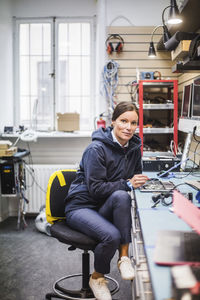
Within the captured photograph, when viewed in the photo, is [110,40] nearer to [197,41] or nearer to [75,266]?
[197,41]

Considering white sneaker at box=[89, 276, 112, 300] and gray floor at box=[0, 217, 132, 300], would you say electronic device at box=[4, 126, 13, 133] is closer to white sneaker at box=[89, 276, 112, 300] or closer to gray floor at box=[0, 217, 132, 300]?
gray floor at box=[0, 217, 132, 300]

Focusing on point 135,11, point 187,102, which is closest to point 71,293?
point 187,102

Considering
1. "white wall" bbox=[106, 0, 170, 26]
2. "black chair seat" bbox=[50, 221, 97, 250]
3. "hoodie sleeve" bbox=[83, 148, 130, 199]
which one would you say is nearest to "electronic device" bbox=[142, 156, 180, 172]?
"hoodie sleeve" bbox=[83, 148, 130, 199]

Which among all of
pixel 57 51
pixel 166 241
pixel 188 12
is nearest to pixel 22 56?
pixel 57 51

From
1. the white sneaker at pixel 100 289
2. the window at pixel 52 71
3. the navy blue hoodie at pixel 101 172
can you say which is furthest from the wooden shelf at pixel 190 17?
the white sneaker at pixel 100 289

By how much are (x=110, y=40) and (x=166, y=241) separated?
3323mm

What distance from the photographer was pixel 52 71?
466 centimetres

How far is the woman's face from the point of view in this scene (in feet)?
7.60

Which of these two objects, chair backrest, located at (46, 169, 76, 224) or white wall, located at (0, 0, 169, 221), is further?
white wall, located at (0, 0, 169, 221)

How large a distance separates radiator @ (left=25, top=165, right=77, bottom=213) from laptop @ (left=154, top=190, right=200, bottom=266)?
9.77 feet

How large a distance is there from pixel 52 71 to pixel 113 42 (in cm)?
100

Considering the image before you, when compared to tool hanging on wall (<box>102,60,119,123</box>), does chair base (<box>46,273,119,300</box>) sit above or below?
below

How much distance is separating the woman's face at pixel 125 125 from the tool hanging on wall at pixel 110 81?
5.62 feet

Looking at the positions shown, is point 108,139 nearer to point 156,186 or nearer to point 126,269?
point 156,186
